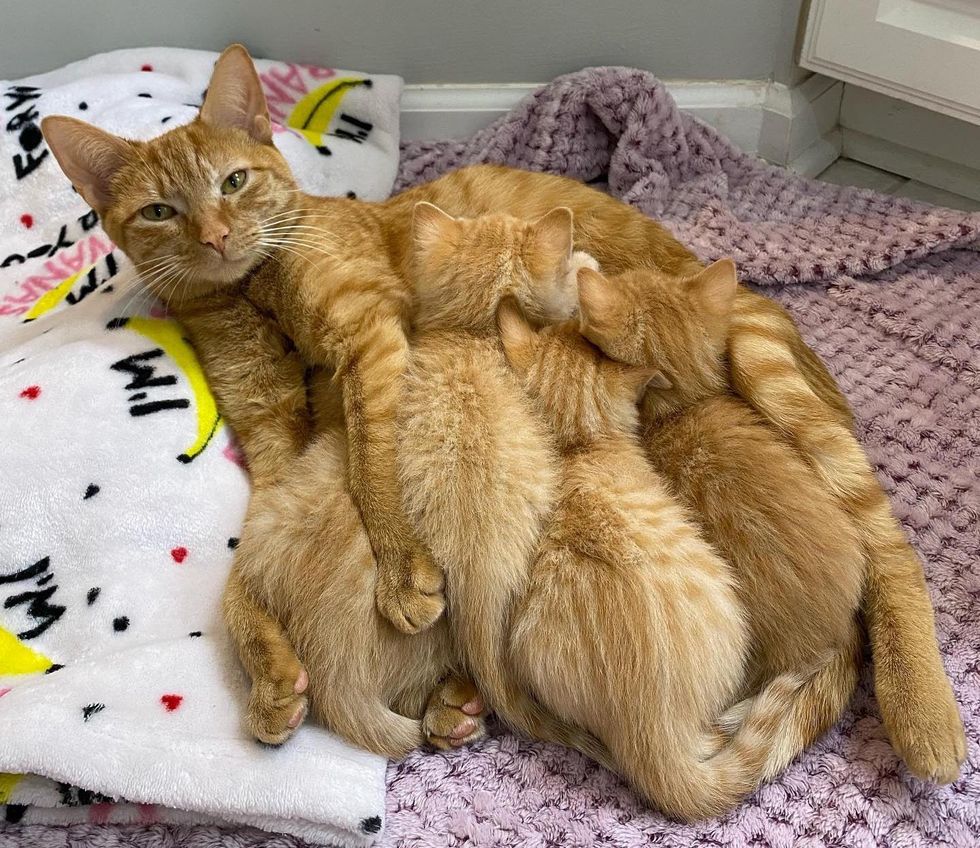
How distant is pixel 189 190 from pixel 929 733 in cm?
129

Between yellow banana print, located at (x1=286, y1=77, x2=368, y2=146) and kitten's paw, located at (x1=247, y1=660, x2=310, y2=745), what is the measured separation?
1.39m

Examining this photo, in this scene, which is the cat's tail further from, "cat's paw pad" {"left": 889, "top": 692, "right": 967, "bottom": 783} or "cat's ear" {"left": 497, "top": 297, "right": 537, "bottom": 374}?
"cat's ear" {"left": 497, "top": 297, "right": 537, "bottom": 374}

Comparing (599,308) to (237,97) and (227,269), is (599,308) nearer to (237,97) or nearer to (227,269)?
(227,269)

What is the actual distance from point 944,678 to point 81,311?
4.83 feet

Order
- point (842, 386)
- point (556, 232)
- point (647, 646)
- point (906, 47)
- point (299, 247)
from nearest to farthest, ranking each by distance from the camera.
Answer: point (647, 646)
point (556, 232)
point (299, 247)
point (842, 386)
point (906, 47)

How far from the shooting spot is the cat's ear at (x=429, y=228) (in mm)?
1441

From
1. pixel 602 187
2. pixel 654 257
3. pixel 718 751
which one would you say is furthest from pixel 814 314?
pixel 718 751

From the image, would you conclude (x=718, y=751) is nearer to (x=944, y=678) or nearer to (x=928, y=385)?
(x=944, y=678)

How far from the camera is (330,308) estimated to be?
4.75 ft

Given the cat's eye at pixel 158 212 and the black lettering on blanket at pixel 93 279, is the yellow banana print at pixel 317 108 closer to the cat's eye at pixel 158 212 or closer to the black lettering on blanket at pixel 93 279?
the black lettering on blanket at pixel 93 279

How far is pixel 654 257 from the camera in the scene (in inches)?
62.4

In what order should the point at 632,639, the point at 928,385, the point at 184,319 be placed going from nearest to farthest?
the point at 632,639 < the point at 184,319 < the point at 928,385

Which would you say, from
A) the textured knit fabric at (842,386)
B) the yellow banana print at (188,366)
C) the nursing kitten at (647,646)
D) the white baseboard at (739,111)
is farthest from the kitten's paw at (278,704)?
the white baseboard at (739,111)

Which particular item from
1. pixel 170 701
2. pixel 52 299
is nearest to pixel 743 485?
pixel 170 701
